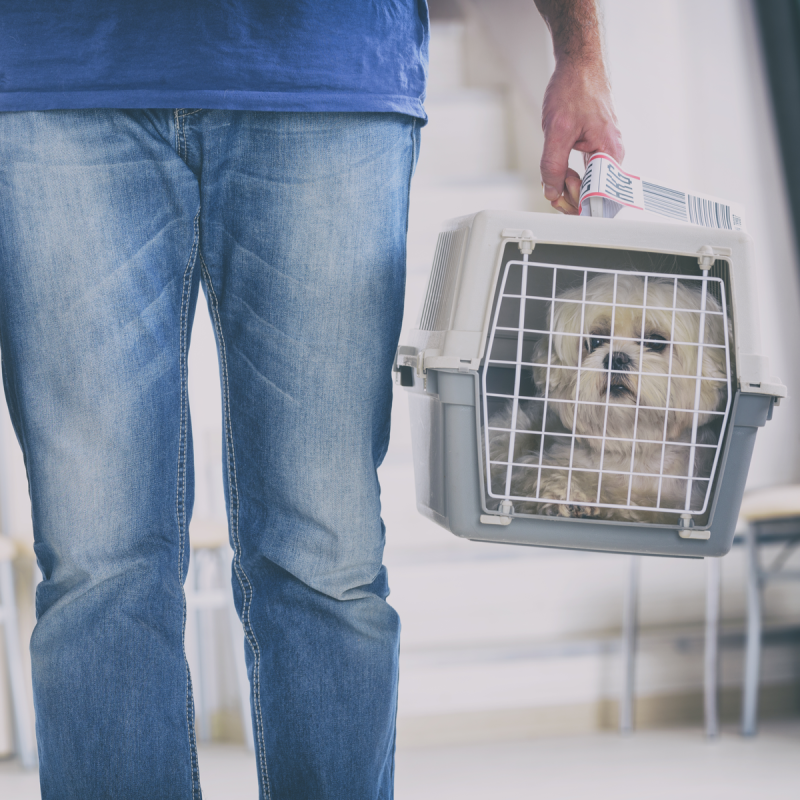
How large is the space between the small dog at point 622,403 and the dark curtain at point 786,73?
1660mm

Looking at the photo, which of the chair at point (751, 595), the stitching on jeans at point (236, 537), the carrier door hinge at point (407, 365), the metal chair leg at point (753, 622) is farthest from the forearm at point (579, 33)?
the metal chair leg at point (753, 622)

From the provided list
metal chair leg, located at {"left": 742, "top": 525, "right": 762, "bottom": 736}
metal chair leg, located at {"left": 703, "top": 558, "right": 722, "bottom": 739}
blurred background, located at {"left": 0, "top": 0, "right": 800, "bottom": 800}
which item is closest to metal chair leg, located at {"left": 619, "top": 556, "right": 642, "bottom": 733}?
blurred background, located at {"left": 0, "top": 0, "right": 800, "bottom": 800}

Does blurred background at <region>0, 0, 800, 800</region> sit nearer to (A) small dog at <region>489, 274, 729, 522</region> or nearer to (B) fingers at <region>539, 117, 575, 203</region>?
(A) small dog at <region>489, 274, 729, 522</region>

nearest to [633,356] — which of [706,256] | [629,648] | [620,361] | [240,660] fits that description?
[620,361]

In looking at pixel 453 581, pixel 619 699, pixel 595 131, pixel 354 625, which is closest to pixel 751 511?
pixel 619 699

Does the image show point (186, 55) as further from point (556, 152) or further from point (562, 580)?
point (562, 580)

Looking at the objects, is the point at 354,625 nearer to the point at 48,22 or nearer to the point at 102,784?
the point at 102,784

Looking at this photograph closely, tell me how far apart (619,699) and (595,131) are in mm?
1566

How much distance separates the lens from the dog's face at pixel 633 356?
91cm

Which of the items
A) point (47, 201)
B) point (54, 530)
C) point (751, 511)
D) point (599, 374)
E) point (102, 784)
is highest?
point (47, 201)

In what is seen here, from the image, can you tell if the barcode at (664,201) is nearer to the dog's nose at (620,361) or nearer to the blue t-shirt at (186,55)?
the dog's nose at (620,361)

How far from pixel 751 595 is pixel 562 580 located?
0.46 meters

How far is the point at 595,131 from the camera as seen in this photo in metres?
0.90

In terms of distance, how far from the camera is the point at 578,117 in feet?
2.97
